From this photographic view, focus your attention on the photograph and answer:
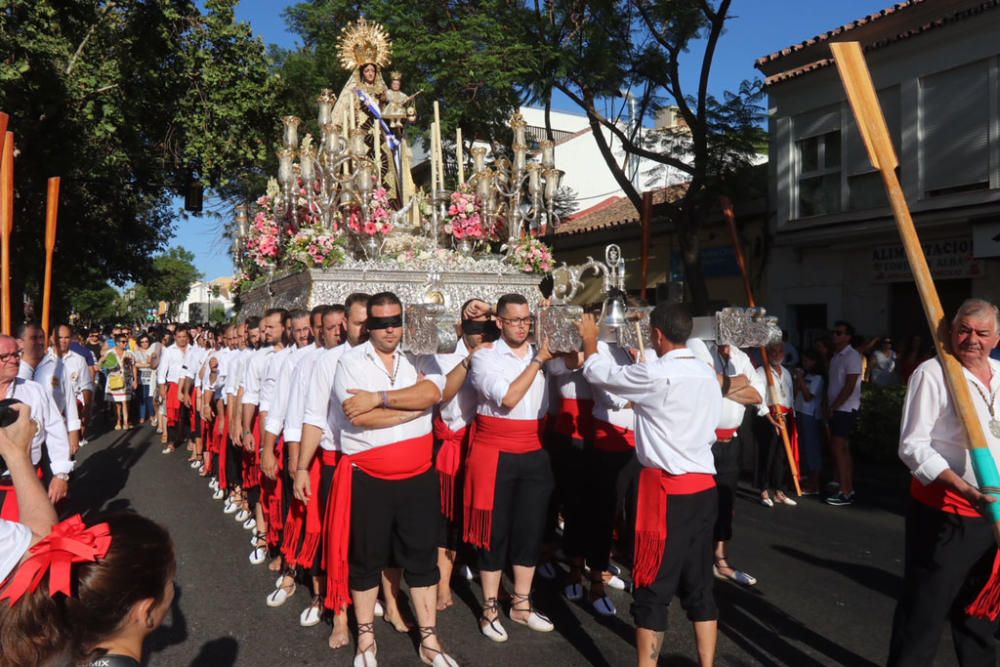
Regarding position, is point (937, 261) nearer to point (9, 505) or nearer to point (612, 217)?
point (612, 217)

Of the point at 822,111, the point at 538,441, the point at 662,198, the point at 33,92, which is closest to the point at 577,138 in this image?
the point at 662,198

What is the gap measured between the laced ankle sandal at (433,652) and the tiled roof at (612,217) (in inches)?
539

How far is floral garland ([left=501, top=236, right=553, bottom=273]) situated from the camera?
7.89 m

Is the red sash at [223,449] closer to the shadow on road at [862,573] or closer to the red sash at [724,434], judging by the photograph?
the red sash at [724,434]

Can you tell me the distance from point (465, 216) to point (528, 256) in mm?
748

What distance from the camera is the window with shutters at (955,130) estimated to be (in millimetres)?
12227

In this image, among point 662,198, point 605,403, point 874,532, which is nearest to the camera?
point 605,403

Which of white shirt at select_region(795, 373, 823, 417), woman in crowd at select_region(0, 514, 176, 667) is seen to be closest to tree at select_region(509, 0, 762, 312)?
white shirt at select_region(795, 373, 823, 417)

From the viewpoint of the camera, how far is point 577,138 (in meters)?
27.6

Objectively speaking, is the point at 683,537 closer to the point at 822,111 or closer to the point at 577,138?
the point at 822,111

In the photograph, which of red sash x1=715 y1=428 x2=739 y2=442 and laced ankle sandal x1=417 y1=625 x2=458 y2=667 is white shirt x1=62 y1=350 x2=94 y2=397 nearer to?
laced ankle sandal x1=417 y1=625 x2=458 y2=667

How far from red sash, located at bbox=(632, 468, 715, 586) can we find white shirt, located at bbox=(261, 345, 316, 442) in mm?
2420

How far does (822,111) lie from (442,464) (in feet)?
42.3

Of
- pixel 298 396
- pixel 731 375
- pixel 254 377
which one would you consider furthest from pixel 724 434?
pixel 254 377
